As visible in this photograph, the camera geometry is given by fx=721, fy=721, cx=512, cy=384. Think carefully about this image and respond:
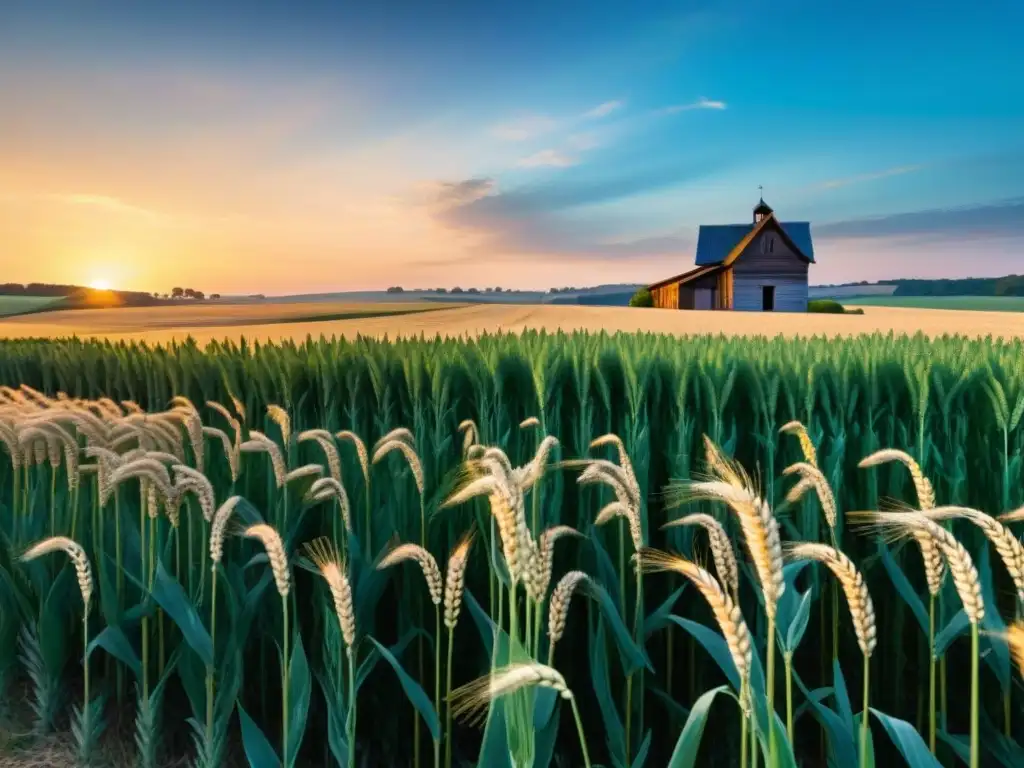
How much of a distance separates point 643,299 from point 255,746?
5175 centimetres

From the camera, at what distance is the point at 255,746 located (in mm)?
2217

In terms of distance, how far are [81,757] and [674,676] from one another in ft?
8.60

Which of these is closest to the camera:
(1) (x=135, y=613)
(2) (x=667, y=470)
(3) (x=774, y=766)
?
(3) (x=774, y=766)

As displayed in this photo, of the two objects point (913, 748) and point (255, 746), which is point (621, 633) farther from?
point (255, 746)

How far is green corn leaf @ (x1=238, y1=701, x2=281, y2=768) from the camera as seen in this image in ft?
7.18

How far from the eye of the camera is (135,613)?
9.39ft

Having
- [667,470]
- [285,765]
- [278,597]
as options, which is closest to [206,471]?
[278,597]

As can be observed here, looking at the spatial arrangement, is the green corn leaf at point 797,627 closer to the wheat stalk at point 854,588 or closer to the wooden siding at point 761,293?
the wheat stalk at point 854,588

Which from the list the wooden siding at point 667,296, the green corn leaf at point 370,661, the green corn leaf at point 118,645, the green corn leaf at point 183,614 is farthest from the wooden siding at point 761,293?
the green corn leaf at point 183,614

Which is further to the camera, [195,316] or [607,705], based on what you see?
[195,316]

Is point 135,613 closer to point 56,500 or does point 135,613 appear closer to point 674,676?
point 56,500

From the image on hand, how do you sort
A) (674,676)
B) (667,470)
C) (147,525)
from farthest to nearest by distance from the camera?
(667,470)
(147,525)
(674,676)

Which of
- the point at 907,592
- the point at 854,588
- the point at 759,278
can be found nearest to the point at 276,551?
the point at 854,588

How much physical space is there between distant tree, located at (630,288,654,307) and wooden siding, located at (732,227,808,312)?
1126 cm
